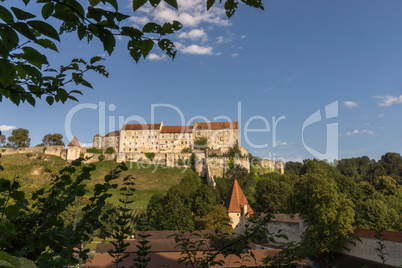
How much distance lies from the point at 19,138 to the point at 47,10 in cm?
10051

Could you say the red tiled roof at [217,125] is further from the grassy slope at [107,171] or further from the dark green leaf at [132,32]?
the dark green leaf at [132,32]

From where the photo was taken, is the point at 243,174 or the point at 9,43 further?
the point at 243,174

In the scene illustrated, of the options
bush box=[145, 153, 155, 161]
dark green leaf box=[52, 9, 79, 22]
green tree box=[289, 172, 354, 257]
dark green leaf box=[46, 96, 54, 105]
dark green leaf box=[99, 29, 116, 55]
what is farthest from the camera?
bush box=[145, 153, 155, 161]

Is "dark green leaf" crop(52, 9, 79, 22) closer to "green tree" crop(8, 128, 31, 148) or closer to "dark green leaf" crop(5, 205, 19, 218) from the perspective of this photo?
"dark green leaf" crop(5, 205, 19, 218)

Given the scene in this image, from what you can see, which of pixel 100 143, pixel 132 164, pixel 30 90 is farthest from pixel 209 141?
pixel 30 90

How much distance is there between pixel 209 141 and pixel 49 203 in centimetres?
9179

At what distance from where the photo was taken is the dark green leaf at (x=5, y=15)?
5.63ft

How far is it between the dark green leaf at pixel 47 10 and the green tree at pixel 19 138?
100m

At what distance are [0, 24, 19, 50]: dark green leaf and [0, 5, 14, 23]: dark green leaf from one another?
0.17ft

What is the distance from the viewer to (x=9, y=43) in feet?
5.79

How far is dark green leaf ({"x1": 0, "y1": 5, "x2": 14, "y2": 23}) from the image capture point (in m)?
1.71

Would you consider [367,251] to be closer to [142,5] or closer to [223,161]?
[142,5]

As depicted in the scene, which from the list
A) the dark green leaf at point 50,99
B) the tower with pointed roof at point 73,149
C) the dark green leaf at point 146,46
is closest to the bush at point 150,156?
the tower with pointed roof at point 73,149

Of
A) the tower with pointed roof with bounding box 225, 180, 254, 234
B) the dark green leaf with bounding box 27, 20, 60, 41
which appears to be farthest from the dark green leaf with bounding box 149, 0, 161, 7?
the tower with pointed roof with bounding box 225, 180, 254, 234
